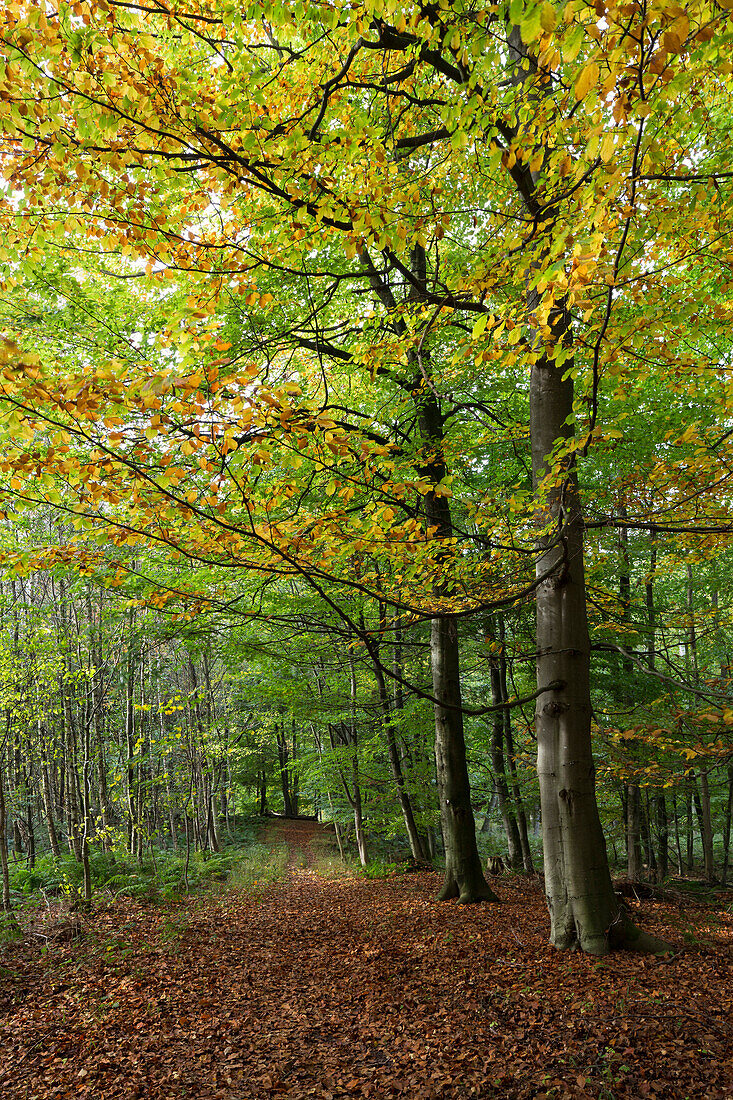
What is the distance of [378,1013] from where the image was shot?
4.59m

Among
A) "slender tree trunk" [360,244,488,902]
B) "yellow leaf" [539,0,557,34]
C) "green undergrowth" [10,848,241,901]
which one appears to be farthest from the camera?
"green undergrowth" [10,848,241,901]

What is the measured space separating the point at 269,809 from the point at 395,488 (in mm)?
41007

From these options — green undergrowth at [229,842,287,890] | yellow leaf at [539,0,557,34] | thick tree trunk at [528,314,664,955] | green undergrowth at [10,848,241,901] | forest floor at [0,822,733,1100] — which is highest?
yellow leaf at [539,0,557,34]

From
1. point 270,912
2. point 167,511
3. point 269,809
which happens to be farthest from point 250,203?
point 269,809

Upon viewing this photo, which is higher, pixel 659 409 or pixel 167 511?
pixel 659 409

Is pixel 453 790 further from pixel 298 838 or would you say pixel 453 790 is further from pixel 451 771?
pixel 298 838

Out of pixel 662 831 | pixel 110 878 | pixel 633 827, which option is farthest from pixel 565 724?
pixel 662 831

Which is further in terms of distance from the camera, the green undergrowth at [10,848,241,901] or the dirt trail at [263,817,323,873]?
the dirt trail at [263,817,323,873]

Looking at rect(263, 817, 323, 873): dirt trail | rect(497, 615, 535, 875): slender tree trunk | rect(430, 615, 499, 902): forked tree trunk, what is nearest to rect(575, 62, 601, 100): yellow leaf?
rect(430, 615, 499, 902): forked tree trunk

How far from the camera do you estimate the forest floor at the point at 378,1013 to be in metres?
3.42

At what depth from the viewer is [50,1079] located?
3.97 metres

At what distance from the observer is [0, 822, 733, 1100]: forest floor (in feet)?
Result: 11.2

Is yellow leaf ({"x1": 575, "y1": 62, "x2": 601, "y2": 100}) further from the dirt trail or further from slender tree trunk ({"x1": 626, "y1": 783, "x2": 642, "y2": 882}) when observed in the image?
the dirt trail

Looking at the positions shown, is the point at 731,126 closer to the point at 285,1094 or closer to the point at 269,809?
the point at 285,1094
